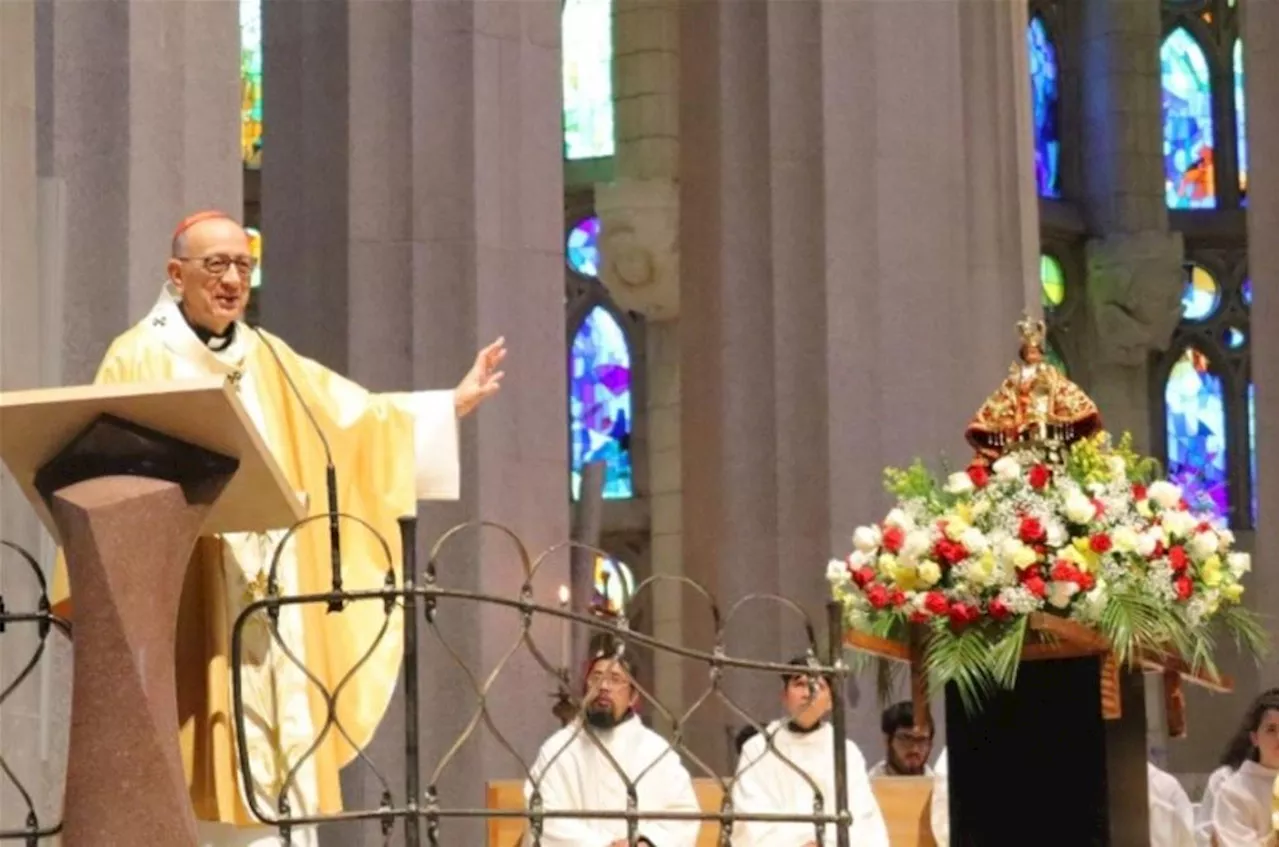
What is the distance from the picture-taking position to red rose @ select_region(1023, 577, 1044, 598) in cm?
905

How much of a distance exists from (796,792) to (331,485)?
197 inches

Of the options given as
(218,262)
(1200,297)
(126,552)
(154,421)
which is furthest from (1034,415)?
(1200,297)

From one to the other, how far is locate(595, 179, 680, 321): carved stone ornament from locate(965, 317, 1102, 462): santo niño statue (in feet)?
40.5

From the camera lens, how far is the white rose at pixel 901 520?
9441mm

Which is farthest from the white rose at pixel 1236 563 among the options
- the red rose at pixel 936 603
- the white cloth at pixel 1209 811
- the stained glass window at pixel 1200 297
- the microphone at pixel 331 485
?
the stained glass window at pixel 1200 297

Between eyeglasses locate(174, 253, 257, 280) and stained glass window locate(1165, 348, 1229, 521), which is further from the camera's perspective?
stained glass window locate(1165, 348, 1229, 521)

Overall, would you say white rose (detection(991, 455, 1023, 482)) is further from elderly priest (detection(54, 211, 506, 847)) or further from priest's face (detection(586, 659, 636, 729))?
priest's face (detection(586, 659, 636, 729))

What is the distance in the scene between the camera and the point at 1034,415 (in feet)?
31.6

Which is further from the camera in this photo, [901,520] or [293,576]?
[901,520]

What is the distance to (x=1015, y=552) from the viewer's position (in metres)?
9.05

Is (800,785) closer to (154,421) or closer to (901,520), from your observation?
(901,520)

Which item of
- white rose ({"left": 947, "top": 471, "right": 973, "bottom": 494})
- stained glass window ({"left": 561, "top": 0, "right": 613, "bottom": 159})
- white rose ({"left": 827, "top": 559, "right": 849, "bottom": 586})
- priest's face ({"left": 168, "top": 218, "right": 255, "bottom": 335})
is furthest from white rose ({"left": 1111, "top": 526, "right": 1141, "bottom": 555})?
stained glass window ({"left": 561, "top": 0, "right": 613, "bottom": 159})

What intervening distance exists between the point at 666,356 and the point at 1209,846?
30.6ft

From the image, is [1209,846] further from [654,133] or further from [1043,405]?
[654,133]
